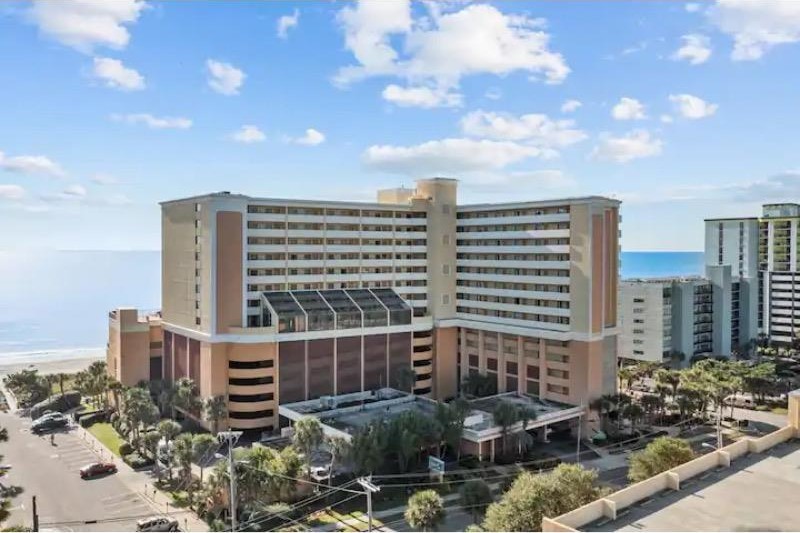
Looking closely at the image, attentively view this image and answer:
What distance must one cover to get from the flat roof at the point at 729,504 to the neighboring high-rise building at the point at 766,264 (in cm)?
7709

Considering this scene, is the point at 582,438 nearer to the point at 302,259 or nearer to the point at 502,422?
the point at 502,422

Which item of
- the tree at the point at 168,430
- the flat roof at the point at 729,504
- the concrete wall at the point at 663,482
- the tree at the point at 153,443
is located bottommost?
the tree at the point at 153,443

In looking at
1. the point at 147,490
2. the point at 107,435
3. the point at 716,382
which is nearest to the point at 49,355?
the point at 107,435

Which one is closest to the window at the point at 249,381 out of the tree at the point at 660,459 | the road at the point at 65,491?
the road at the point at 65,491

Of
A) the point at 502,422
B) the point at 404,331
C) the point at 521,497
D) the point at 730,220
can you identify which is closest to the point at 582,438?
the point at 502,422

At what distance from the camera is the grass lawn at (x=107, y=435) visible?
52.4m

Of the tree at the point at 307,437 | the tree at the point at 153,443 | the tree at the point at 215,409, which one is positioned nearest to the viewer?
the tree at the point at 307,437

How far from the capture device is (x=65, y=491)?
139ft

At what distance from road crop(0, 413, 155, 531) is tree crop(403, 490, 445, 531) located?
18.1 meters

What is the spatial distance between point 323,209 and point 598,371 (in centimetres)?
3202

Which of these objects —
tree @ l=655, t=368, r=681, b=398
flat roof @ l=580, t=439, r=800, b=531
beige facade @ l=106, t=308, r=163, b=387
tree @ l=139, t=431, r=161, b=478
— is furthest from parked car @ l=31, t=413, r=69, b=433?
tree @ l=655, t=368, r=681, b=398

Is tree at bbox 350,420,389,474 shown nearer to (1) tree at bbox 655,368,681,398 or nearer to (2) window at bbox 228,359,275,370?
(2) window at bbox 228,359,275,370

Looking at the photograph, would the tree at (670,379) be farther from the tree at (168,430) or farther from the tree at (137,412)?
the tree at (137,412)

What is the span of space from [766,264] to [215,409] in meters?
91.8
